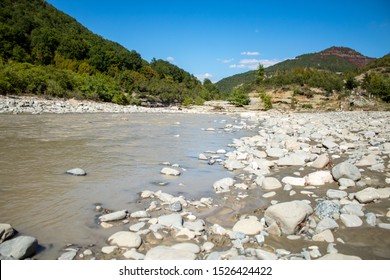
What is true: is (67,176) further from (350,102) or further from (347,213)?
(350,102)

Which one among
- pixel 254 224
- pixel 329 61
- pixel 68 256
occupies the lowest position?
pixel 68 256

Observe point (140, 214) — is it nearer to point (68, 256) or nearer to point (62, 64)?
point (68, 256)

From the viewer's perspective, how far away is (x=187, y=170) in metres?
7.59

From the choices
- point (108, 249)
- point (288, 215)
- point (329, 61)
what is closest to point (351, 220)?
point (288, 215)

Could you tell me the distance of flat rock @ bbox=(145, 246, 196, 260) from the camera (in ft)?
10.2

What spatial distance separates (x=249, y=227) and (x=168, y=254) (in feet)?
4.41

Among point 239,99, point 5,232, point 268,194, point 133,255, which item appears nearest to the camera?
point 133,255

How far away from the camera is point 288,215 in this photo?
3863mm

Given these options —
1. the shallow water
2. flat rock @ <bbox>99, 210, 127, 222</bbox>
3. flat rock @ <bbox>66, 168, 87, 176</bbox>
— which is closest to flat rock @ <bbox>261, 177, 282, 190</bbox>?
the shallow water

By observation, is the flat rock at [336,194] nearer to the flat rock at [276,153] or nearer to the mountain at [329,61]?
the flat rock at [276,153]

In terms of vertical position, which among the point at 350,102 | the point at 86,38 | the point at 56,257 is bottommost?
the point at 56,257

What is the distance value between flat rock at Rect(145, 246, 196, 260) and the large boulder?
1404mm
